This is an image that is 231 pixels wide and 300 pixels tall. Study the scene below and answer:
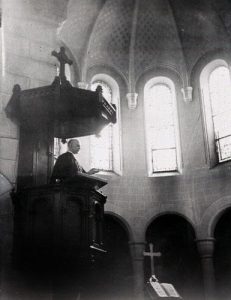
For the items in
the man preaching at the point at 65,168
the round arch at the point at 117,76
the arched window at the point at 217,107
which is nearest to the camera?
the man preaching at the point at 65,168

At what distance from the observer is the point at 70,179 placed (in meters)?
4.70

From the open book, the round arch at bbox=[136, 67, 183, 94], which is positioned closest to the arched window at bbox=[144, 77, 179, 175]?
the round arch at bbox=[136, 67, 183, 94]

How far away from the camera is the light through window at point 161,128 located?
11820mm

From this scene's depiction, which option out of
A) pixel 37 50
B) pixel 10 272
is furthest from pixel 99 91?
pixel 10 272

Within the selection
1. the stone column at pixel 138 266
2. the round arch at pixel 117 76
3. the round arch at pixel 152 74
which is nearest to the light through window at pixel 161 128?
the round arch at pixel 152 74

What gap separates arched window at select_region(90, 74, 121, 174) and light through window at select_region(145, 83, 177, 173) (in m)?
0.89

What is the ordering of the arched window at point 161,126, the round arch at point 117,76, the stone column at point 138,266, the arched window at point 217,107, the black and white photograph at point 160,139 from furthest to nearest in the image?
the round arch at point 117,76
the arched window at point 161,126
the arched window at point 217,107
the black and white photograph at point 160,139
the stone column at point 138,266

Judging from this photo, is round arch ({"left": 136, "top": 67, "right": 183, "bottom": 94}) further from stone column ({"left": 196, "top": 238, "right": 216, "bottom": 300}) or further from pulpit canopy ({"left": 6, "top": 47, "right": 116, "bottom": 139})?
pulpit canopy ({"left": 6, "top": 47, "right": 116, "bottom": 139})

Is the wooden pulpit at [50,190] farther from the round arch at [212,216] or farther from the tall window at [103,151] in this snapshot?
the tall window at [103,151]

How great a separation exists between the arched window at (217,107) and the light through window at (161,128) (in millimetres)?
1021

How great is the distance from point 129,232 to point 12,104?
260 inches

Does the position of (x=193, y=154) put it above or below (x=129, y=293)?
above

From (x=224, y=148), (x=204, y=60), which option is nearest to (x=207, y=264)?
(x=224, y=148)

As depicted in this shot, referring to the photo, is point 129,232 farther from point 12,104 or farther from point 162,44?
point 12,104
